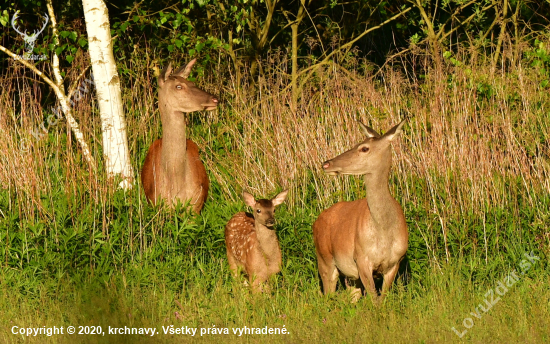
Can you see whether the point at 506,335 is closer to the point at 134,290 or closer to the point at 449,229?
the point at 449,229

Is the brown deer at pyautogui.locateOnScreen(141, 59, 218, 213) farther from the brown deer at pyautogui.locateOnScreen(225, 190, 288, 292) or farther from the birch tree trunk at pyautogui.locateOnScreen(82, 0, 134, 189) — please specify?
the brown deer at pyautogui.locateOnScreen(225, 190, 288, 292)

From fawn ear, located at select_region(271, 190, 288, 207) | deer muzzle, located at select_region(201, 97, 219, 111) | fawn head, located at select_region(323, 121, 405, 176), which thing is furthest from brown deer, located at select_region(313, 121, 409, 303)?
deer muzzle, located at select_region(201, 97, 219, 111)

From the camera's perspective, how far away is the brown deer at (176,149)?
801cm

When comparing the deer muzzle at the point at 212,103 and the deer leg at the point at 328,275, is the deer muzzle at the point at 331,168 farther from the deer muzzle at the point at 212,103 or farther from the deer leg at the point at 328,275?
the deer muzzle at the point at 212,103

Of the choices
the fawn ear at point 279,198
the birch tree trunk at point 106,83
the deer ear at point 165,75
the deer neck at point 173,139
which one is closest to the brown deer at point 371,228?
the fawn ear at point 279,198

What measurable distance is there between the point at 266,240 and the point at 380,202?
44.7 inches

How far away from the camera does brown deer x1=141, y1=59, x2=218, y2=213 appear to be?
315 inches

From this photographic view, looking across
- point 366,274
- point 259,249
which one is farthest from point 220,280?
point 366,274

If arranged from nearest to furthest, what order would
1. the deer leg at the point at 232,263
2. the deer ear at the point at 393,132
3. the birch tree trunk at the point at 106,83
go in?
the deer ear at the point at 393,132 < the deer leg at the point at 232,263 < the birch tree trunk at the point at 106,83

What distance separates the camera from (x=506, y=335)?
5.23 m

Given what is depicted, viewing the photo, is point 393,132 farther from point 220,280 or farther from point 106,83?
point 106,83

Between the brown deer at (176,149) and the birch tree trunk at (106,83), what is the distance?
0.50 meters

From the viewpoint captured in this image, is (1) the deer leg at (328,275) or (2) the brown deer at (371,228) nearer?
(2) the brown deer at (371,228)

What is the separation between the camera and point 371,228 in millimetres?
6070
